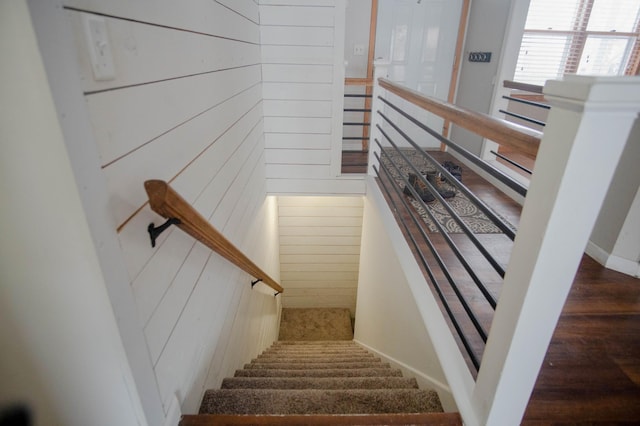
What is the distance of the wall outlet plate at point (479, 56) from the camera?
343cm

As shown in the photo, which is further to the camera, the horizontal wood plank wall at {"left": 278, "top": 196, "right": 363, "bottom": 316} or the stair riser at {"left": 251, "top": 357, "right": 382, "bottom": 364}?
the horizontal wood plank wall at {"left": 278, "top": 196, "right": 363, "bottom": 316}

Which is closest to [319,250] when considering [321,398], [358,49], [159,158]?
[358,49]

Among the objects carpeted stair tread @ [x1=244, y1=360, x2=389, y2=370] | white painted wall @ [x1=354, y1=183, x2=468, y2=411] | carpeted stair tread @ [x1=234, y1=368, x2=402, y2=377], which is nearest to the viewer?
white painted wall @ [x1=354, y1=183, x2=468, y2=411]

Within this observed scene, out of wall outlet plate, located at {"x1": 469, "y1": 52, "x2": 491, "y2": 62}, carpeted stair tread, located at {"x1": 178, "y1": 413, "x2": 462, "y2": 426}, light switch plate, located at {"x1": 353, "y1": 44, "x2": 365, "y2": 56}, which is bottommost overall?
carpeted stair tread, located at {"x1": 178, "y1": 413, "x2": 462, "y2": 426}

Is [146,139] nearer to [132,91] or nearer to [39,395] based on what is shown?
[132,91]

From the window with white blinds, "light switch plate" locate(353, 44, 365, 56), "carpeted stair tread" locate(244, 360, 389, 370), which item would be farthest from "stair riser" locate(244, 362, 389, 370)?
the window with white blinds

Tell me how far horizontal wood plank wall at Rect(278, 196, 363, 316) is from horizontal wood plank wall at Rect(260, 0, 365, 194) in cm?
90

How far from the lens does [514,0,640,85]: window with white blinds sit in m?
3.98

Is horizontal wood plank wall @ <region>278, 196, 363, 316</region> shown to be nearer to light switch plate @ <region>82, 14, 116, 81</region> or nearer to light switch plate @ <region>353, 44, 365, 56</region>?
light switch plate @ <region>353, 44, 365, 56</region>

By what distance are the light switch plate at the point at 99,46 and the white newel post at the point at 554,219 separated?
89 cm

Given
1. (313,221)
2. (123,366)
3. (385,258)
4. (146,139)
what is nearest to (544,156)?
(146,139)

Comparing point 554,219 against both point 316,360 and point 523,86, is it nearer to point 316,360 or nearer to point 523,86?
point 316,360

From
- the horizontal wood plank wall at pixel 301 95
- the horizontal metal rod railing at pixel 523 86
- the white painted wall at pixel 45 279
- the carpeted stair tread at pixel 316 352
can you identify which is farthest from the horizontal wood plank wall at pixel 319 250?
the white painted wall at pixel 45 279

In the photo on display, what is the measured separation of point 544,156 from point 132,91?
930 millimetres
